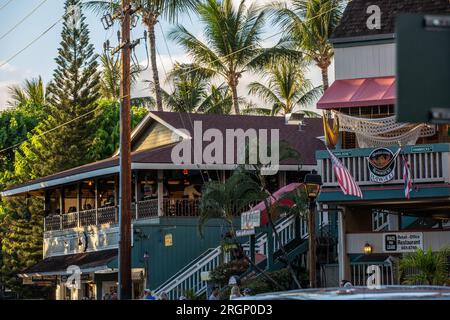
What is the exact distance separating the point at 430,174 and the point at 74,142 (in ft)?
90.0

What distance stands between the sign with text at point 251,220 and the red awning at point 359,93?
3673 mm

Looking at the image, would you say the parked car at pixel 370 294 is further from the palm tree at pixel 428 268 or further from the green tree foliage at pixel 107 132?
the green tree foliage at pixel 107 132

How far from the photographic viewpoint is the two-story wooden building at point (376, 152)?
2684cm

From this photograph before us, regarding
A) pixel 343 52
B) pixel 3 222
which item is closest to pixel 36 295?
pixel 3 222

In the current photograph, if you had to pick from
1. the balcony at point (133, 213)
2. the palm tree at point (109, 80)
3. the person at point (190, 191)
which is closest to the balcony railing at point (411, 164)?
the balcony at point (133, 213)

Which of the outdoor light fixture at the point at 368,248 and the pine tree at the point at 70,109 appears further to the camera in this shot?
the pine tree at the point at 70,109

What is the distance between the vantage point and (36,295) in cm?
5175

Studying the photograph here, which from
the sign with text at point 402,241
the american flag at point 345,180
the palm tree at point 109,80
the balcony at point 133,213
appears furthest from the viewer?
the palm tree at point 109,80

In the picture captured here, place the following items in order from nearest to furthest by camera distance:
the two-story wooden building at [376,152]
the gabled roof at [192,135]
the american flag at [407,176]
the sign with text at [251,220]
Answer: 1. the american flag at [407,176]
2. the two-story wooden building at [376,152]
3. the sign with text at [251,220]
4. the gabled roof at [192,135]

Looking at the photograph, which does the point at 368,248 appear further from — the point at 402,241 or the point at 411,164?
the point at 411,164

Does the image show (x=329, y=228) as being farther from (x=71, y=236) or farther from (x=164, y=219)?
(x=71, y=236)

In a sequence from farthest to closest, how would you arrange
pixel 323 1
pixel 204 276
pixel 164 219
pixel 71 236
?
1. pixel 323 1
2. pixel 71 236
3. pixel 164 219
4. pixel 204 276

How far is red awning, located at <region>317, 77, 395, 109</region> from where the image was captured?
27.5 meters

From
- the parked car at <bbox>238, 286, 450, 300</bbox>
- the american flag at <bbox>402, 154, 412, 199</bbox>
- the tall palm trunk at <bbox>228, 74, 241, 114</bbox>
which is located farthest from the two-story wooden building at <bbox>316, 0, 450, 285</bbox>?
the tall palm trunk at <bbox>228, 74, 241, 114</bbox>
